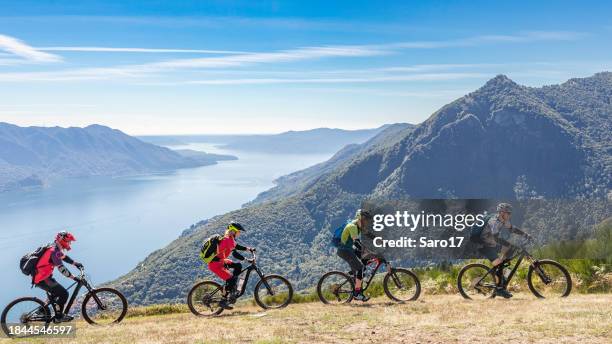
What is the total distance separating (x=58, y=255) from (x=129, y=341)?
3214 millimetres

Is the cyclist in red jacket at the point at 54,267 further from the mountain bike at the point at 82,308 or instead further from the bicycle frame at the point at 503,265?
the bicycle frame at the point at 503,265

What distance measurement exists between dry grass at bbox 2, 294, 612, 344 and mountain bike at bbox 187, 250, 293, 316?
1.48 ft

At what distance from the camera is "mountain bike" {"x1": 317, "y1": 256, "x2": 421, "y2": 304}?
1465 cm

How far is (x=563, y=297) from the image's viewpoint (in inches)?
559

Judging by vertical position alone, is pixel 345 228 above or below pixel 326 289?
above

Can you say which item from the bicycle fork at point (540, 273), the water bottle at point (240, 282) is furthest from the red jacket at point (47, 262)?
the bicycle fork at point (540, 273)

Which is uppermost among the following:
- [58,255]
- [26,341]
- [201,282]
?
[58,255]

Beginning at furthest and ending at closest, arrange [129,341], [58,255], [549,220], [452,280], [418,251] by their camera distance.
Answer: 1. [549,220]
2. [418,251]
3. [452,280]
4. [58,255]
5. [129,341]

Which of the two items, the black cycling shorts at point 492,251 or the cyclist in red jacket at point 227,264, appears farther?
the black cycling shorts at point 492,251

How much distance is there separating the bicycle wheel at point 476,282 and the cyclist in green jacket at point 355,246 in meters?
2.94

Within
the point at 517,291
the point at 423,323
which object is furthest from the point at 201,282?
the point at 517,291

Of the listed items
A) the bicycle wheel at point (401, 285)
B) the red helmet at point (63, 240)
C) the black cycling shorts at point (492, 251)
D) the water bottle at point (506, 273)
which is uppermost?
the red helmet at point (63, 240)

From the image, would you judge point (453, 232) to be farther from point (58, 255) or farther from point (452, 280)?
point (58, 255)

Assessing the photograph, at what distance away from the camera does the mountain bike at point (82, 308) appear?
12.9 m
